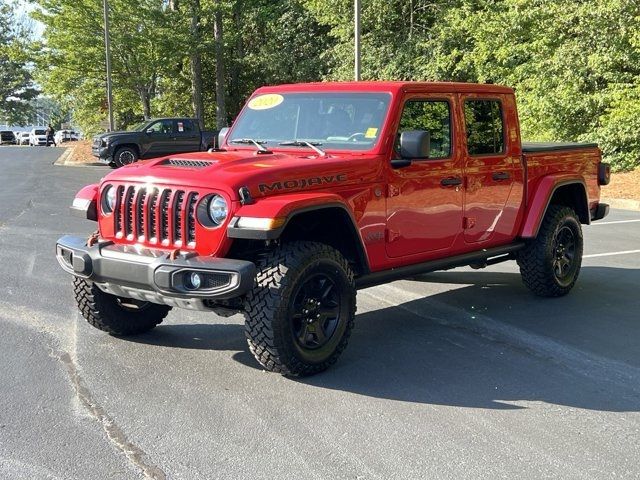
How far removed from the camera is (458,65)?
22.3 meters

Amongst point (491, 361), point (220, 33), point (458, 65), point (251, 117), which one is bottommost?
point (491, 361)

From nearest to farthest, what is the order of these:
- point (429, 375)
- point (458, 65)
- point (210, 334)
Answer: point (429, 375), point (210, 334), point (458, 65)

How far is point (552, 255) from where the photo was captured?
264 inches

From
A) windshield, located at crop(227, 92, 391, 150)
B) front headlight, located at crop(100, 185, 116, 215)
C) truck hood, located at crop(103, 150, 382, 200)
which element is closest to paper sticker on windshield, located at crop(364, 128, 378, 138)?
windshield, located at crop(227, 92, 391, 150)

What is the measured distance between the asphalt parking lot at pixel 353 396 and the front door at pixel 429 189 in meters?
0.75

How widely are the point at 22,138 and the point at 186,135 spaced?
4445 centimetres

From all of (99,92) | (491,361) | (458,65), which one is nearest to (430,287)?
(491,361)

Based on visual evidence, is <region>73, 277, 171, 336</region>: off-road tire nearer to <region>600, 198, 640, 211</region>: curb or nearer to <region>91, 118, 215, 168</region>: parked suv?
<region>600, 198, 640, 211</region>: curb

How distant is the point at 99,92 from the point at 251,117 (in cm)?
3239

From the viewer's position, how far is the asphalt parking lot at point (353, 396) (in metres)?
3.42

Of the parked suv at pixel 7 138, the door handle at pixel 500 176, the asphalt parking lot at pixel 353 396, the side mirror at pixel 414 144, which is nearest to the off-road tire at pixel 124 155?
the asphalt parking lot at pixel 353 396

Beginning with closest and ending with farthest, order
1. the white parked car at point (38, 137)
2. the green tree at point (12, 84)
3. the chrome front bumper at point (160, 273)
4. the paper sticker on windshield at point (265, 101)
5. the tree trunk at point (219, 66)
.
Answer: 1. the chrome front bumper at point (160, 273)
2. the paper sticker on windshield at point (265, 101)
3. the tree trunk at point (219, 66)
4. the white parked car at point (38, 137)
5. the green tree at point (12, 84)

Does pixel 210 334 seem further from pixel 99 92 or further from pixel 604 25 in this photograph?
pixel 99 92

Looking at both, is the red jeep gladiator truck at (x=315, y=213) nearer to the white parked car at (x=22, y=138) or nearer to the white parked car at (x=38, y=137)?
the white parked car at (x=38, y=137)
